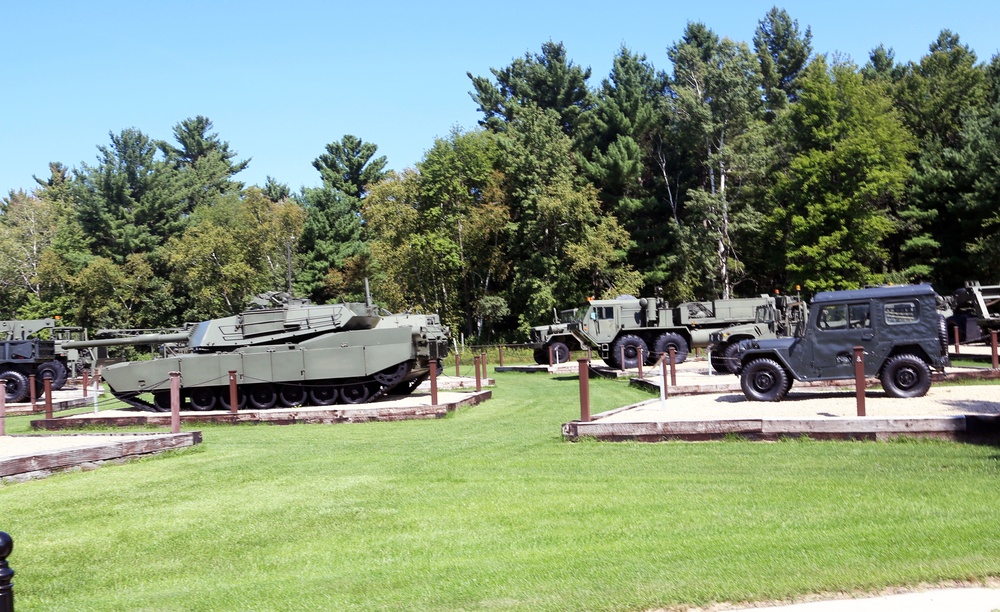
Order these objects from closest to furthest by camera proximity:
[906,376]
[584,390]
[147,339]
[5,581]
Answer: [5,581]
[584,390]
[906,376]
[147,339]

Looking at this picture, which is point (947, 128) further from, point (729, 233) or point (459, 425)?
point (459, 425)

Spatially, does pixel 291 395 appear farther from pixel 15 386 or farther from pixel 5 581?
pixel 5 581

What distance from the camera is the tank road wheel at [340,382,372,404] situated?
21438 mm

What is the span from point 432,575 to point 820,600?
2344 millimetres

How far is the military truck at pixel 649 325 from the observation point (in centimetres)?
3066

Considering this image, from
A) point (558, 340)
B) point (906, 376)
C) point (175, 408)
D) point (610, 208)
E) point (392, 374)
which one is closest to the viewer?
point (175, 408)

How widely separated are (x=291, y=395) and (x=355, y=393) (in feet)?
4.98

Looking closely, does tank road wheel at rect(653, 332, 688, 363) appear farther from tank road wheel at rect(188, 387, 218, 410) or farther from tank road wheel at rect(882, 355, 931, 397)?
tank road wheel at rect(882, 355, 931, 397)

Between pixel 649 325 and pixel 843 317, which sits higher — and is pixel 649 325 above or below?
above

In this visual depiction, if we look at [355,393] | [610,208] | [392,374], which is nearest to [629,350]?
[392,374]

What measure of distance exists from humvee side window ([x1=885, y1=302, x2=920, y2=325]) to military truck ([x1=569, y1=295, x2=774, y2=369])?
15.1m

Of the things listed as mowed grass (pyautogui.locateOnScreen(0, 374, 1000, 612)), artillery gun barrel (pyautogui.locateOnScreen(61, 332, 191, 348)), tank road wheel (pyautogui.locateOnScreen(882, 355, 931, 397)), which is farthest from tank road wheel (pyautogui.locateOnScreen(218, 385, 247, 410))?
tank road wheel (pyautogui.locateOnScreen(882, 355, 931, 397))

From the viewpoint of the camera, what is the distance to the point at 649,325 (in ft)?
103

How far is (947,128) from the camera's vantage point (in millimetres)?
50031
